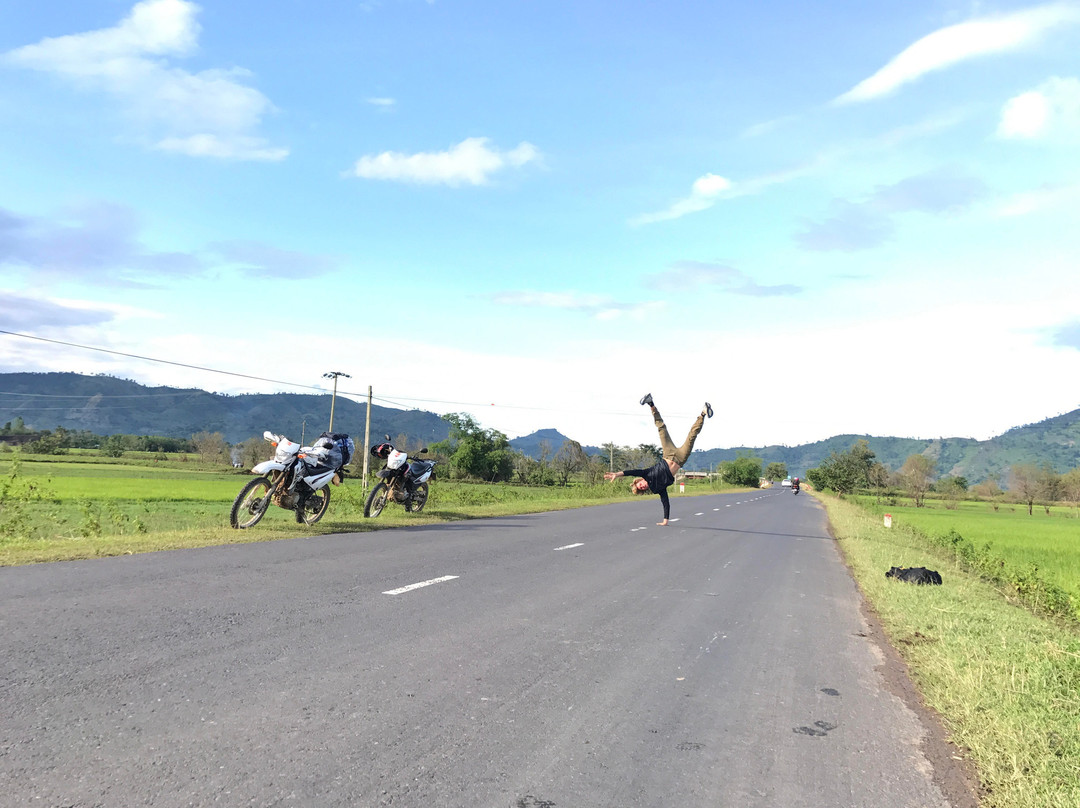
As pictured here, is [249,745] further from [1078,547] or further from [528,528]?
[1078,547]

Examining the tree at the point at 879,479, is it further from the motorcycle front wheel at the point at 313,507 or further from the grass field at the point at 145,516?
the motorcycle front wheel at the point at 313,507

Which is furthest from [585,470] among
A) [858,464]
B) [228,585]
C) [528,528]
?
[228,585]

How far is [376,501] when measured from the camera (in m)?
17.6

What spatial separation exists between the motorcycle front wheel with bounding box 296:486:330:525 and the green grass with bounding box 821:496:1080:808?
10266mm

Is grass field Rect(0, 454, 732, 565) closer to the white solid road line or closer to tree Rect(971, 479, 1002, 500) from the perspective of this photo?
the white solid road line

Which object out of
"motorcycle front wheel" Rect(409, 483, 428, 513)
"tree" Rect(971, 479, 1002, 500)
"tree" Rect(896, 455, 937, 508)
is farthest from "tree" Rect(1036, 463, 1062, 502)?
"motorcycle front wheel" Rect(409, 483, 428, 513)

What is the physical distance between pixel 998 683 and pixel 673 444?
984 centimetres

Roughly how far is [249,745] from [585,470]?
93.3m

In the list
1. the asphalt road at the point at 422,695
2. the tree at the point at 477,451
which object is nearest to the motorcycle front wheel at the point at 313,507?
the asphalt road at the point at 422,695

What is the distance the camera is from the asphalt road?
11.0 ft

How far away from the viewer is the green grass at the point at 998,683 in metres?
4.06

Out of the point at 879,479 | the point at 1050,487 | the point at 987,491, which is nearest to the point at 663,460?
the point at 879,479

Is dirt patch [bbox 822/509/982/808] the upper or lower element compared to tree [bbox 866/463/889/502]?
lower

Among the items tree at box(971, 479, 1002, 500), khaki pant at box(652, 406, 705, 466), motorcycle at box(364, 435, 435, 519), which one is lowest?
tree at box(971, 479, 1002, 500)
